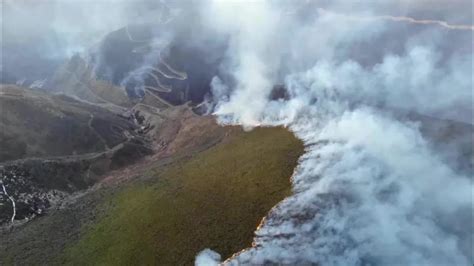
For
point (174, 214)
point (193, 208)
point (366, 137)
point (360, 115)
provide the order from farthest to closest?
point (360, 115), point (366, 137), point (193, 208), point (174, 214)

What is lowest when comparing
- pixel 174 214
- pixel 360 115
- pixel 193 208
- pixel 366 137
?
pixel 174 214

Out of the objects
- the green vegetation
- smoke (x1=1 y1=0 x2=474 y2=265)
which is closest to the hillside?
the green vegetation

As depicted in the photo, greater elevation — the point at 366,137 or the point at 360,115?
the point at 360,115

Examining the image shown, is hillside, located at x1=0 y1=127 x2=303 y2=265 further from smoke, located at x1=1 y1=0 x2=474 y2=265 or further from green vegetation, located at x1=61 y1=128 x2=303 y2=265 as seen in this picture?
smoke, located at x1=1 y1=0 x2=474 y2=265

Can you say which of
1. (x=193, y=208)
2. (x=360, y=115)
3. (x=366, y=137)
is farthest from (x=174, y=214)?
(x=360, y=115)

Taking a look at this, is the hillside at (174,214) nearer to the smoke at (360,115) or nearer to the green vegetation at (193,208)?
the green vegetation at (193,208)

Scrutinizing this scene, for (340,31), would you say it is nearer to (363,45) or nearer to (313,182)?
(363,45)

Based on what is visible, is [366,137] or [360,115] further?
[360,115]

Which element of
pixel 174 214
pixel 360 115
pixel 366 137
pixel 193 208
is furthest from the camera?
pixel 360 115

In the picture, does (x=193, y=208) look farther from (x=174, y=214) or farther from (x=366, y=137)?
(x=366, y=137)
